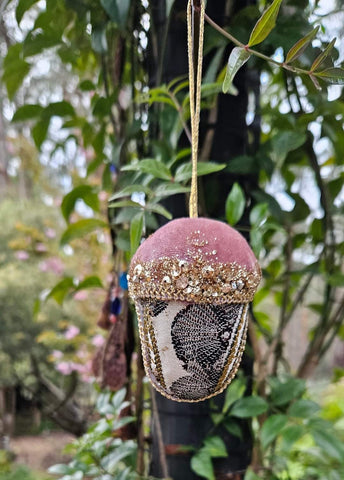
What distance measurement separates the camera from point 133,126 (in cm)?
70

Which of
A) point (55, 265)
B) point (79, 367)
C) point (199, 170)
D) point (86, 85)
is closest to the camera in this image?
point (199, 170)

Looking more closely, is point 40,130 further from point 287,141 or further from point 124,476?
point 124,476

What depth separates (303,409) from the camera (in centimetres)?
62

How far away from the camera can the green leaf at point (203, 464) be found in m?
0.60

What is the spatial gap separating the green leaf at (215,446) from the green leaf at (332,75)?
17.8 inches

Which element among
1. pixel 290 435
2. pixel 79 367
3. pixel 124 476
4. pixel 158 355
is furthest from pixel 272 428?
pixel 79 367

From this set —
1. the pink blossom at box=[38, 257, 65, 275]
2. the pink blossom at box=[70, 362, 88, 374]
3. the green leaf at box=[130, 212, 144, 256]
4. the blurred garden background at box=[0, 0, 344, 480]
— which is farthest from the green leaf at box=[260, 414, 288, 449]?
the pink blossom at box=[38, 257, 65, 275]

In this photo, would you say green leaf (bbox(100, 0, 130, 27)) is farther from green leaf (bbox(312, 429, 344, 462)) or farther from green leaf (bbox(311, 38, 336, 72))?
green leaf (bbox(312, 429, 344, 462))

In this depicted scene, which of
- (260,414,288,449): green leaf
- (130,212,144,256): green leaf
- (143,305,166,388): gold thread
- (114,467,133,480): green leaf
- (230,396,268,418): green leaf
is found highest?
(130,212,144,256): green leaf

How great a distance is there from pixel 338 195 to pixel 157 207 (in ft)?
1.29

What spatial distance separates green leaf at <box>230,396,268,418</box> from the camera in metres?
0.62

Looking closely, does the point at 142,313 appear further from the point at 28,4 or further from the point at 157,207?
the point at 28,4

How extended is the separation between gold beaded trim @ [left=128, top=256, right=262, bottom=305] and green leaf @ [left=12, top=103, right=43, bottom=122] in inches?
20.3

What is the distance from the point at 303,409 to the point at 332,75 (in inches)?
16.6
